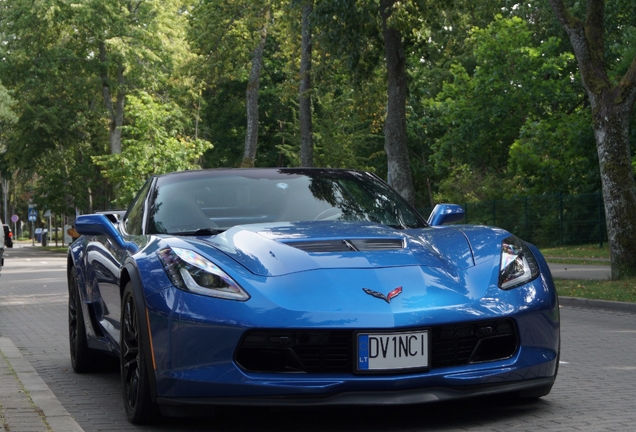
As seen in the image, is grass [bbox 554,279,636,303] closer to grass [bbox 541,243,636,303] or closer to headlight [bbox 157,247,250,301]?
grass [bbox 541,243,636,303]

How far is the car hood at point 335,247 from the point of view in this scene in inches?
202

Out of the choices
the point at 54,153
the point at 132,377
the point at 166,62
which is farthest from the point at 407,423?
the point at 54,153

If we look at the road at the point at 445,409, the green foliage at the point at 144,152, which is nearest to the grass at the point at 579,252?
the green foliage at the point at 144,152

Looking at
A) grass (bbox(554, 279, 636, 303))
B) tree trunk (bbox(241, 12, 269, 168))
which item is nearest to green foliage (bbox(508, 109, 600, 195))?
tree trunk (bbox(241, 12, 269, 168))

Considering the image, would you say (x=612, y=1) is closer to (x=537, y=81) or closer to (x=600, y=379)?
(x=537, y=81)

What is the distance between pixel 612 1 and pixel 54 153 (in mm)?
33712

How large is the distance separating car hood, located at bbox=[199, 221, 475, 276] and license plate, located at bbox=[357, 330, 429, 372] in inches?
17.2

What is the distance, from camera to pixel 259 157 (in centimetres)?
6162

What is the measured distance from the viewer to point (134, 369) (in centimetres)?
554

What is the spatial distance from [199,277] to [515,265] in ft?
5.49

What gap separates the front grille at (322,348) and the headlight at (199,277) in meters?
0.25

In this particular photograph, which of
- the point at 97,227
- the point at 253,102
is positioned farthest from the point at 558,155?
the point at 97,227

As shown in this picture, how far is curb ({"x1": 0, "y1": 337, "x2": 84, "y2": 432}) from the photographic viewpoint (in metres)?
5.28

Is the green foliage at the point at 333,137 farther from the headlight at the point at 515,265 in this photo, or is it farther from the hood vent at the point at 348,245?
the hood vent at the point at 348,245
